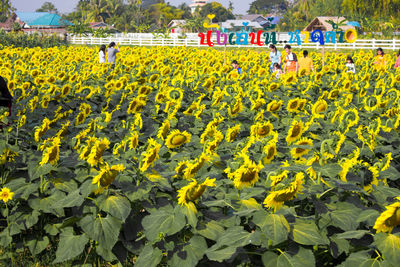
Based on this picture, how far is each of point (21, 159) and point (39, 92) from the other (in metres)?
3.49

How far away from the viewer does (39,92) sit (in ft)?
24.6

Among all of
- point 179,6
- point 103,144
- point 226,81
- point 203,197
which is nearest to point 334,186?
point 203,197

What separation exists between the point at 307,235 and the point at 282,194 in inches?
10.7

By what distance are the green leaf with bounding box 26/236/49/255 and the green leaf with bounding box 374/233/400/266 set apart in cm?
256

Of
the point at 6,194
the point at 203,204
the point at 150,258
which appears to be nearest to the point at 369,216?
the point at 203,204

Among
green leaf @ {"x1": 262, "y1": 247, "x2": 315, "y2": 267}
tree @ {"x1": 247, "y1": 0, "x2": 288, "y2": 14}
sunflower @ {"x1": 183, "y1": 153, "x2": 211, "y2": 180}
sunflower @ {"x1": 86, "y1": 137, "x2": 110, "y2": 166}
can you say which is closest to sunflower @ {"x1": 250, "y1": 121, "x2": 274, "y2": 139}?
sunflower @ {"x1": 183, "y1": 153, "x2": 211, "y2": 180}

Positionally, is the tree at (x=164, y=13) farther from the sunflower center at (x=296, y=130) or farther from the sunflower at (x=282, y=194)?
the sunflower at (x=282, y=194)

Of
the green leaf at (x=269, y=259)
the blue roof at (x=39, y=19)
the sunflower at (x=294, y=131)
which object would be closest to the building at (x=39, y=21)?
the blue roof at (x=39, y=19)

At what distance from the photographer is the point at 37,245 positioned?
3.94 meters

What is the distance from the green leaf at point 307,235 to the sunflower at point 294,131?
5.60 feet

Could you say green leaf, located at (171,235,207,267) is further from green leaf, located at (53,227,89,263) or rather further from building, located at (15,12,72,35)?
building, located at (15,12,72,35)

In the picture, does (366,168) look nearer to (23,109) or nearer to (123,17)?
(23,109)

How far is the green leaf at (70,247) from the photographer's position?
3289 mm

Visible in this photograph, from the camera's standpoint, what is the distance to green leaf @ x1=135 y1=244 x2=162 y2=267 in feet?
9.72
